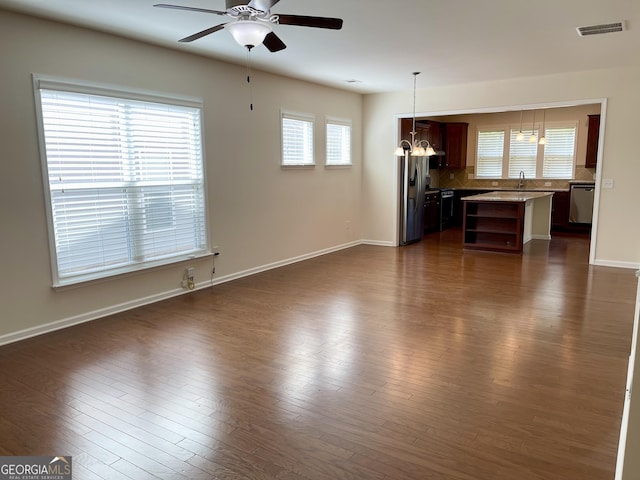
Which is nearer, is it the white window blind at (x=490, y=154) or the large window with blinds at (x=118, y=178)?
the large window with blinds at (x=118, y=178)

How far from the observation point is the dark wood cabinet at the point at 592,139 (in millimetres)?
9000

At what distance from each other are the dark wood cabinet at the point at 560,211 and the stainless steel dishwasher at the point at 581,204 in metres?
0.10

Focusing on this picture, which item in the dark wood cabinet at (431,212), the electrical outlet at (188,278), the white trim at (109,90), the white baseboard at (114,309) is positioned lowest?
the white baseboard at (114,309)

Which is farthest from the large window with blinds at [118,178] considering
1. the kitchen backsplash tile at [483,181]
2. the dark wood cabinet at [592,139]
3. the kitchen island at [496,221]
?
the dark wood cabinet at [592,139]

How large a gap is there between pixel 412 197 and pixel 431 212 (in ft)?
4.86

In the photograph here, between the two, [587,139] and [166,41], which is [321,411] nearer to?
[166,41]

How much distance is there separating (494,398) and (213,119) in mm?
4270

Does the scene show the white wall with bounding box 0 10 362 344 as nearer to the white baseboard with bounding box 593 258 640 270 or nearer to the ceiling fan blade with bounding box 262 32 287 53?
the ceiling fan blade with bounding box 262 32 287 53

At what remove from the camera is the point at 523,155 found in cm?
1017

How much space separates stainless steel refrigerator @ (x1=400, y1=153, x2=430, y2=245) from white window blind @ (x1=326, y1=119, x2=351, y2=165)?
1025 mm

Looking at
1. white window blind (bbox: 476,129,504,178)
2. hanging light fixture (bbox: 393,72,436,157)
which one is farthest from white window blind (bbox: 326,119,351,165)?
white window blind (bbox: 476,129,504,178)

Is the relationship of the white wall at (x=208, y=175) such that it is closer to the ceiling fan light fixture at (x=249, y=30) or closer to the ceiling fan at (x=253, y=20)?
the ceiling fan at (x=253, y=20)

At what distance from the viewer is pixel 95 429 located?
2520 millimetres

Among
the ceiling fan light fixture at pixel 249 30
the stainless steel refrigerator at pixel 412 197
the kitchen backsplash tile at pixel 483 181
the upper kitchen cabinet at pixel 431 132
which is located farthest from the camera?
the kitchen backsplash tile at pixel 483 181
